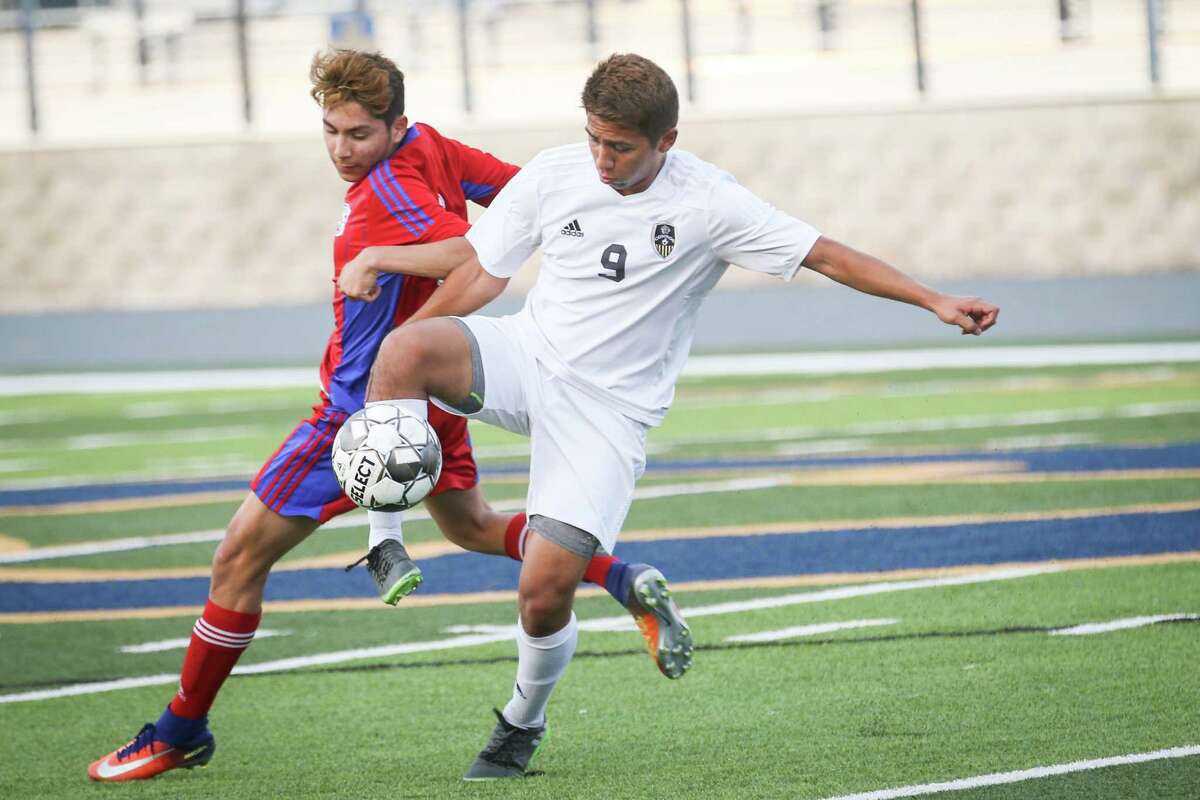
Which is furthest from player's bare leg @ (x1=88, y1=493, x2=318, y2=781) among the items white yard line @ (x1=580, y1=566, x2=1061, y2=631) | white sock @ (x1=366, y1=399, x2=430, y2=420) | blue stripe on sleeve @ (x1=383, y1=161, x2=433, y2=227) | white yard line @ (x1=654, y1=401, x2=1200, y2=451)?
white yard line @ (x1=654, y1=401, x2=1200, y2=451)

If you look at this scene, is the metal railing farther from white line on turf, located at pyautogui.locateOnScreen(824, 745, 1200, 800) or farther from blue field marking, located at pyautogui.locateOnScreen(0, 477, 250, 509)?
white line on turf, located at pyautogui.locateOnScreen(824, 745, 1200, 800)

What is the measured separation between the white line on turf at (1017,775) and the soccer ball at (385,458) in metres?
1.49

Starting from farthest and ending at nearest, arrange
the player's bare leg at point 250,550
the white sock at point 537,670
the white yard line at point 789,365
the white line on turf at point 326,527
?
the white yard line at point 789,365, the white line on turf at point 326,527, the player's bare leg at point 250,550, the white sock at point 537,670

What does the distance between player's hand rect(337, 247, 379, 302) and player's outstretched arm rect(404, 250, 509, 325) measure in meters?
0.18

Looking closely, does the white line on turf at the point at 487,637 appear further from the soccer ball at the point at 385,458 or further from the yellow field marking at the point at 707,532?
the soccer ball at the point at 385,458

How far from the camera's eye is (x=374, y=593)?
8969 mm

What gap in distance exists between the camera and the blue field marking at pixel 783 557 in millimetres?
8914

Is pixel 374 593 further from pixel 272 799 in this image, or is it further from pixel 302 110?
pixel 302 110

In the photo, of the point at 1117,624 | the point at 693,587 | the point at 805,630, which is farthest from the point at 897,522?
the point at 1117,624

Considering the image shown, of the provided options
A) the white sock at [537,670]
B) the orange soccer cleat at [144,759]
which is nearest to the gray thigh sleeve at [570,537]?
the white sock at [537,670]

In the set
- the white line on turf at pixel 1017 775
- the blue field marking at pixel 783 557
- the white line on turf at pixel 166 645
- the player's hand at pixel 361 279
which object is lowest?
the blue field marking at pixel 783 557

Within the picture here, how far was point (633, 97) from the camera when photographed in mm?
5305

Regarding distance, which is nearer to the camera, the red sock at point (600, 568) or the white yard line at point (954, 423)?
the red sock at point (600, 568)

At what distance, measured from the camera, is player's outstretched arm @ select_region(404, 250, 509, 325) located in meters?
5.69
